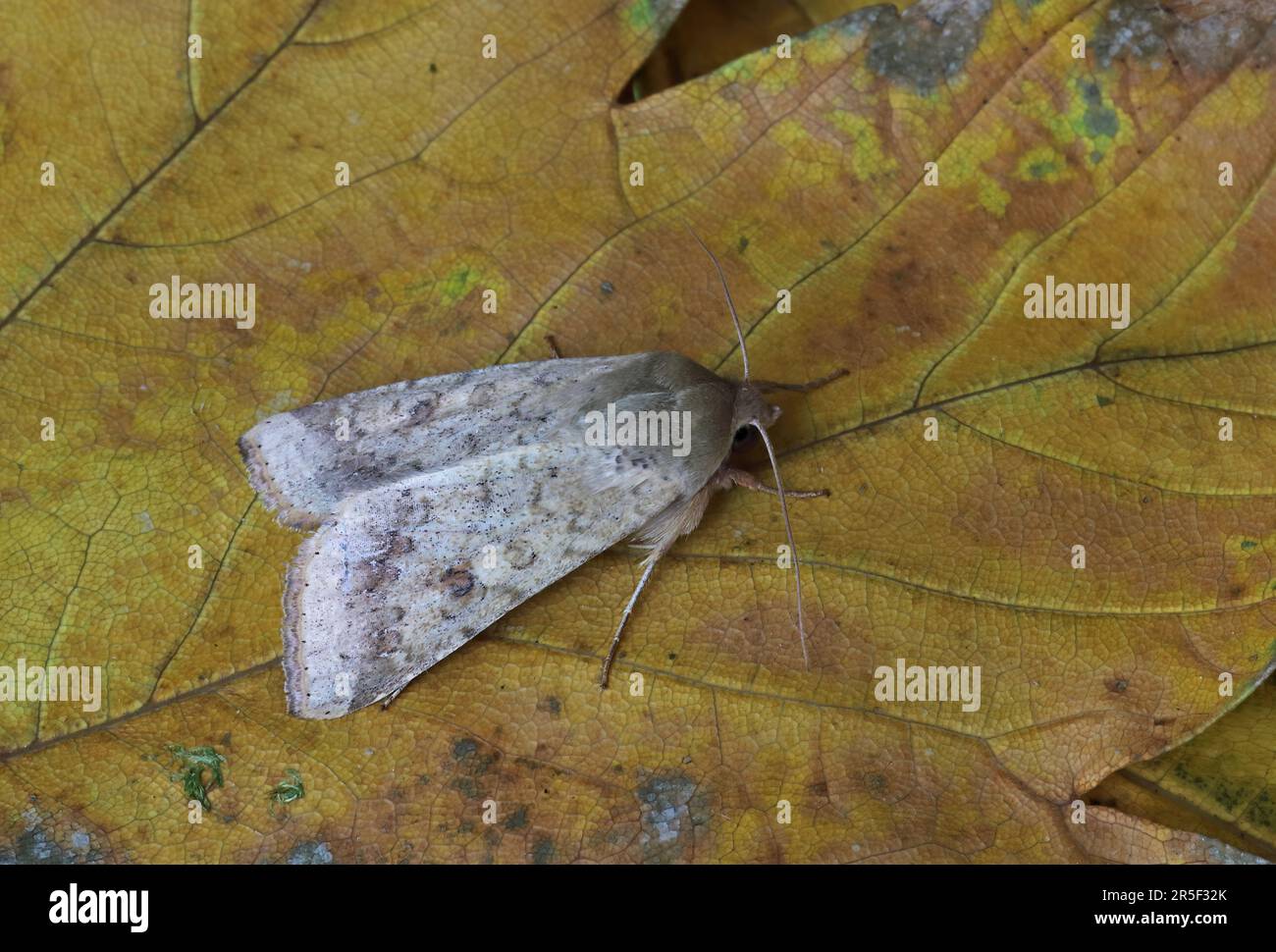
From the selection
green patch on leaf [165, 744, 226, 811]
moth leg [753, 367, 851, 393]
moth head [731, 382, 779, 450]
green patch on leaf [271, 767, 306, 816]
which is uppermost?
moth leg [753, 367, 851, 393]

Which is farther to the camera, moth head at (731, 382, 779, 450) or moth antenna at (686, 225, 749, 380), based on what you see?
moth antenna at (686, 225, 749, 380)

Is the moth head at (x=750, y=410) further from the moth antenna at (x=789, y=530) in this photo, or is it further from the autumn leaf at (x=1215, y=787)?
the autumn leaf at (x=1215, y=787)

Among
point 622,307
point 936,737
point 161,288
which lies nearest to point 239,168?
point 161,288

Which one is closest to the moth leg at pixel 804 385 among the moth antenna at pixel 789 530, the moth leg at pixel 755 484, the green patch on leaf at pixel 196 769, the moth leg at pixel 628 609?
the moth antenna at pixel 789 530

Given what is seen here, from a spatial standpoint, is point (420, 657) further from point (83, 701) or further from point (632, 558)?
point (83, 701)

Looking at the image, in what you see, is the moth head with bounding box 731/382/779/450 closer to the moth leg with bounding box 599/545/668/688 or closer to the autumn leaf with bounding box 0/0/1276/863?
the autumn leaf with bounding box 0/0/1276/863

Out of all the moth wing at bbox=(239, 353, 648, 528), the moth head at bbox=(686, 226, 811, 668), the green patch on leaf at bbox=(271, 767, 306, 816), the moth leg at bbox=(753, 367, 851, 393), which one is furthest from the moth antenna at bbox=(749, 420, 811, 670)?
the green patch on leaf at bbox=(271, 767, 306, 816)

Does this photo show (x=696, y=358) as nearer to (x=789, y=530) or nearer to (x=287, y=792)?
(x=789, y=530)
